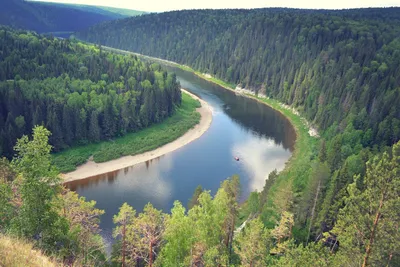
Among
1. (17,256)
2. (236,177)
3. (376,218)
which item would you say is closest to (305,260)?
(376,218)

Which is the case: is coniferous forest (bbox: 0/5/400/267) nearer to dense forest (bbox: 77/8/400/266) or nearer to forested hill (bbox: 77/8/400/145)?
dense forest (bbox: 77/8/400/266)

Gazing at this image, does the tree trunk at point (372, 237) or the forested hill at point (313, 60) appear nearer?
the tree trunk at point (372, 237)

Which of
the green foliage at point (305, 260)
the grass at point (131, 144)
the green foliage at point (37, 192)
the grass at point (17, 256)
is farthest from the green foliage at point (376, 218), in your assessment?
the grass at point (131, 144)

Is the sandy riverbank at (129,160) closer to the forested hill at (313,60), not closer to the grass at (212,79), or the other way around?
the forested hill at (313,60)

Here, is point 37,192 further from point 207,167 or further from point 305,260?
point 207,167

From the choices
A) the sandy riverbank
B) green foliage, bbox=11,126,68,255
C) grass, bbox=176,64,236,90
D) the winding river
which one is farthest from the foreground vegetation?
grass, bbox=176,64,236,90

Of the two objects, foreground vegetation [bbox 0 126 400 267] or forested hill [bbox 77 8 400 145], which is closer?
foreground vegetation [bbox 0 126 400 267]
